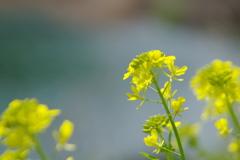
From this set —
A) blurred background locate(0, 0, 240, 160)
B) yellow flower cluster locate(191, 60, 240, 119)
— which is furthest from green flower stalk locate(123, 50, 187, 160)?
blurred background locate(0, 0, 240, 160)

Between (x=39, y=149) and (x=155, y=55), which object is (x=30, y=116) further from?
(x=155, y=55)

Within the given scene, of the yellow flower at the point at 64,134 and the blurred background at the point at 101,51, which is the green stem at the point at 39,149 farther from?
the blurred background at the point at 101,51

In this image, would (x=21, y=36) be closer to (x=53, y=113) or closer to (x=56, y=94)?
(x=56, y=94)

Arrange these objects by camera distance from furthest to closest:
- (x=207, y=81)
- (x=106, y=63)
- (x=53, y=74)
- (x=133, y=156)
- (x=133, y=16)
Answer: (x=133, y=16), (x=106, y=63), (x=53, y=74), (x=133, y=156), (x=207, y=81)

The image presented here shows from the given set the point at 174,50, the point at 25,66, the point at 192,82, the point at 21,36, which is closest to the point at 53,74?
the point at 25,66

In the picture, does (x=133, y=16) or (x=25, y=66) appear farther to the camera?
(x=133, y=16)

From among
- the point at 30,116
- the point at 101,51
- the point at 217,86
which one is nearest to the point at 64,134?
the point at 30,116

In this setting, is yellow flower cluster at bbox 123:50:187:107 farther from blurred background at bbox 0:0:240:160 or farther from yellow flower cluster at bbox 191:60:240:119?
blurred background at bbox 0:0:240:160
